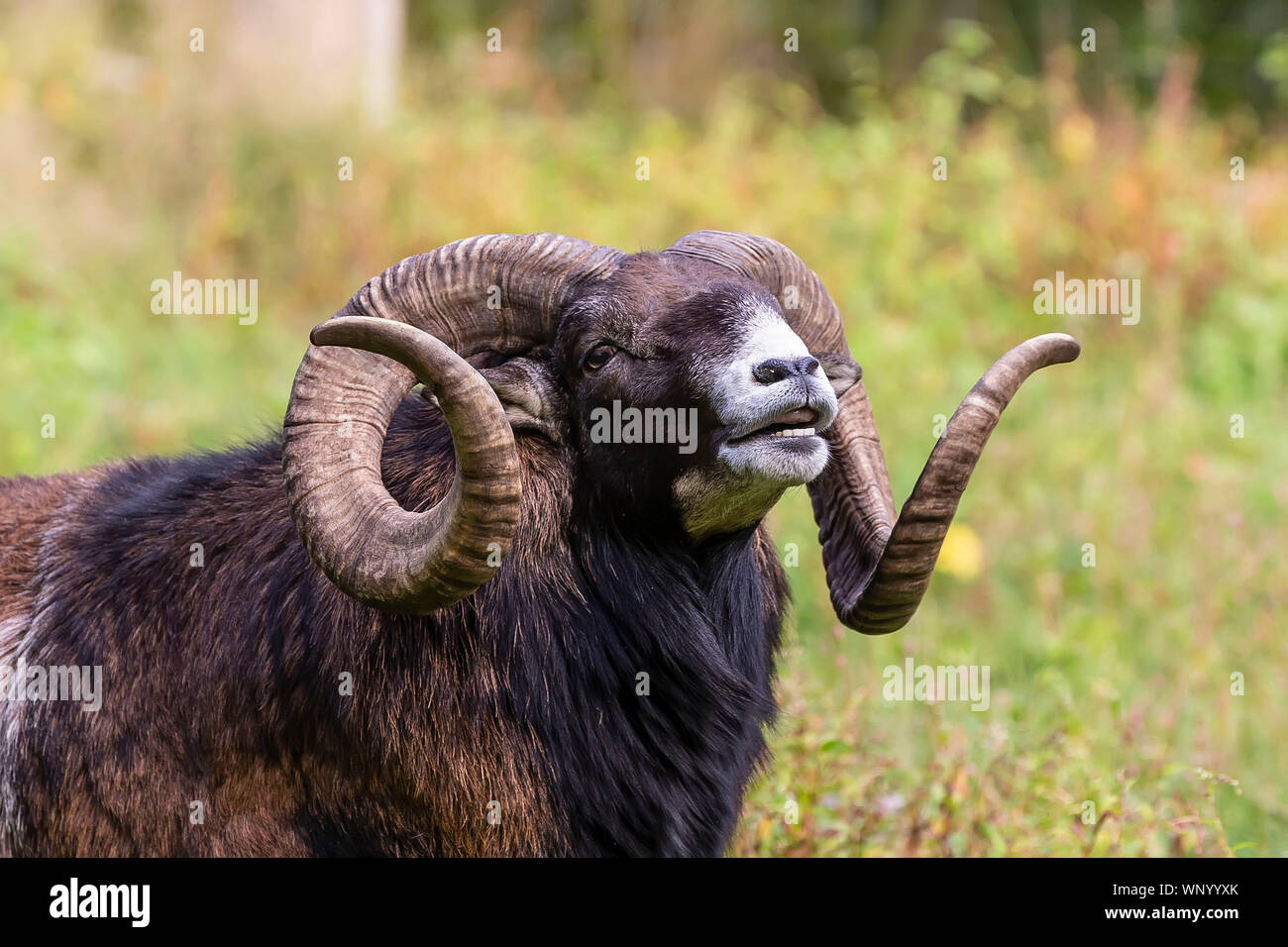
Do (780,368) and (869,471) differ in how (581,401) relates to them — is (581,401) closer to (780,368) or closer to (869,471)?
(780,368)

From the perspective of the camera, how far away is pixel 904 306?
13.9 m

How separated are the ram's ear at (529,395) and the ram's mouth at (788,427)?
2.31 feet

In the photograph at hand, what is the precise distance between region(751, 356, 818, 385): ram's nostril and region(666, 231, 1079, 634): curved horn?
23.8 inches

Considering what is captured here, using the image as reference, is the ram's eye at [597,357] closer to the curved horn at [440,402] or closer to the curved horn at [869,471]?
the curved horn at [440,402]

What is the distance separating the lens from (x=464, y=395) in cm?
462

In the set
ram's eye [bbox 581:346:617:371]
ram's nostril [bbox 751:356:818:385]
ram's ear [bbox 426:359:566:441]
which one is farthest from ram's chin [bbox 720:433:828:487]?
ram's ear [bbox 426:359:566:441]

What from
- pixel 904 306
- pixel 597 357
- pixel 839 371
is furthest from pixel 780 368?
pixel 904 306

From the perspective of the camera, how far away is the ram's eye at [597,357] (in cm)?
530

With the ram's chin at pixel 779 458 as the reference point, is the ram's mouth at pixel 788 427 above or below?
above

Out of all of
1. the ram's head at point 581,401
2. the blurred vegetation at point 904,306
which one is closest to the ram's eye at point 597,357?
the ram's head at point 581,401

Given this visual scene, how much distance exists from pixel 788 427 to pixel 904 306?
919 cm

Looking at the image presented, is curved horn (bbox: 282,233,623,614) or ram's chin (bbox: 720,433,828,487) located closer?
curved horn (bbox: 282,233,623,614)

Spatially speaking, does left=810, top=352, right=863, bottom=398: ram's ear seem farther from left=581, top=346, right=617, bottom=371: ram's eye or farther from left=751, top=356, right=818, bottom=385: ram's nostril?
left=581, top=346, right=617, bottom=371: ram's eye

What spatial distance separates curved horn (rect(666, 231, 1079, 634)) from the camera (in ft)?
17.1
